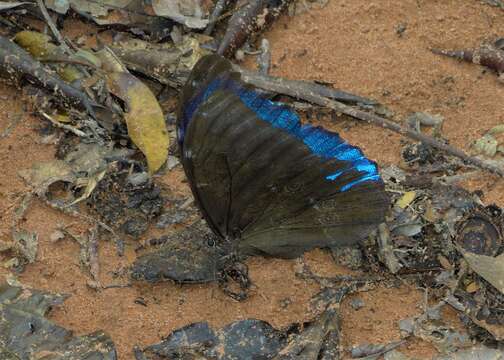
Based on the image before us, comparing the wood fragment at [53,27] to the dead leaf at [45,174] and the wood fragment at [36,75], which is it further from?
the dead leaf at [45,174]

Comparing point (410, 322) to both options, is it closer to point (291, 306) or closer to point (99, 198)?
point (291, 306)

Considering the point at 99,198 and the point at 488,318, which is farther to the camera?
the point at 99,198

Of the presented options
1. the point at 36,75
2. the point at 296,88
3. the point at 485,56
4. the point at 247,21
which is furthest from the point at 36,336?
the point at 485,56

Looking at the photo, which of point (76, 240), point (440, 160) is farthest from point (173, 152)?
point (440, 160)

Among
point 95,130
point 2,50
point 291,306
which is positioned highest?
point 2,50

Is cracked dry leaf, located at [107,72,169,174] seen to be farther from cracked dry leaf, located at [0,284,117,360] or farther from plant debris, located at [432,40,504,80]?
plant debris, located at [432,40,504,80]

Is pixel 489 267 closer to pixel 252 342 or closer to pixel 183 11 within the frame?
pixel 252 342

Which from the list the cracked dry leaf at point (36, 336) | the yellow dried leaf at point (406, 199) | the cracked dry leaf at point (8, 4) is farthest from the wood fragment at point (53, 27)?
the yellow dried leaf at point (406, 199)
